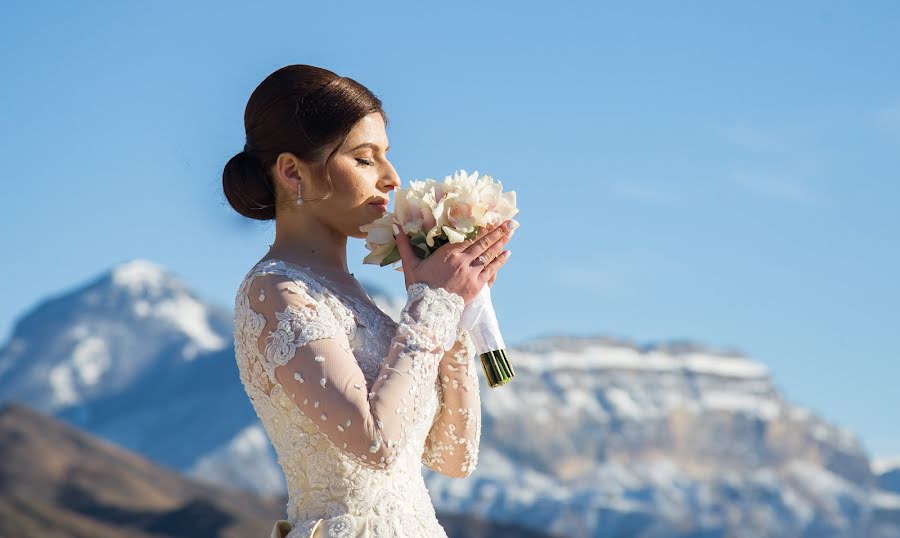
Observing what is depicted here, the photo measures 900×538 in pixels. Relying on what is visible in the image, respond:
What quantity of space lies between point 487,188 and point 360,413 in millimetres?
742

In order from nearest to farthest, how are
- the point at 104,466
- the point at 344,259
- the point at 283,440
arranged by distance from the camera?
the point at 283,440, the point at 344,259, the point at 104,466

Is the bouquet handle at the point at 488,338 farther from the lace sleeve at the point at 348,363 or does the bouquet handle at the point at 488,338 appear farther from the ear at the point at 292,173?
the ear at the point at 292,173

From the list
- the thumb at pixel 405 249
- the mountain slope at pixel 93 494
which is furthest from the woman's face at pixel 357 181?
the mountain slope at pixel 93 494

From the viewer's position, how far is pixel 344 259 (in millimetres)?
3998

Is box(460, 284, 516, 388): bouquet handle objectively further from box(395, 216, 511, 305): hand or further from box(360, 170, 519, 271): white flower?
box(360, 170, 519, 271): white flower

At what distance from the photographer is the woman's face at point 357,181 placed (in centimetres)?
381

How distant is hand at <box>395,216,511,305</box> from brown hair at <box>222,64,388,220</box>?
0.37m

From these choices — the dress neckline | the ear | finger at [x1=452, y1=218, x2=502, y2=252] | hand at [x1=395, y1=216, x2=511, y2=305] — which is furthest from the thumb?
the ear

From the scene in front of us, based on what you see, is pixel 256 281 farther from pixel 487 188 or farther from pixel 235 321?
pixel 487 188

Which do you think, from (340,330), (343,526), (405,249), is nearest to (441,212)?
(405,249)

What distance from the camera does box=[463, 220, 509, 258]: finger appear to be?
12.0 feet

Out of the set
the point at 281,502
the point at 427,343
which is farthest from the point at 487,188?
the point at 281,502

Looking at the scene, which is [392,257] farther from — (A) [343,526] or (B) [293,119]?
(A) [343,526]

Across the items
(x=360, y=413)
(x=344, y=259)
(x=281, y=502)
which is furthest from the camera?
(x=281, y=502)
